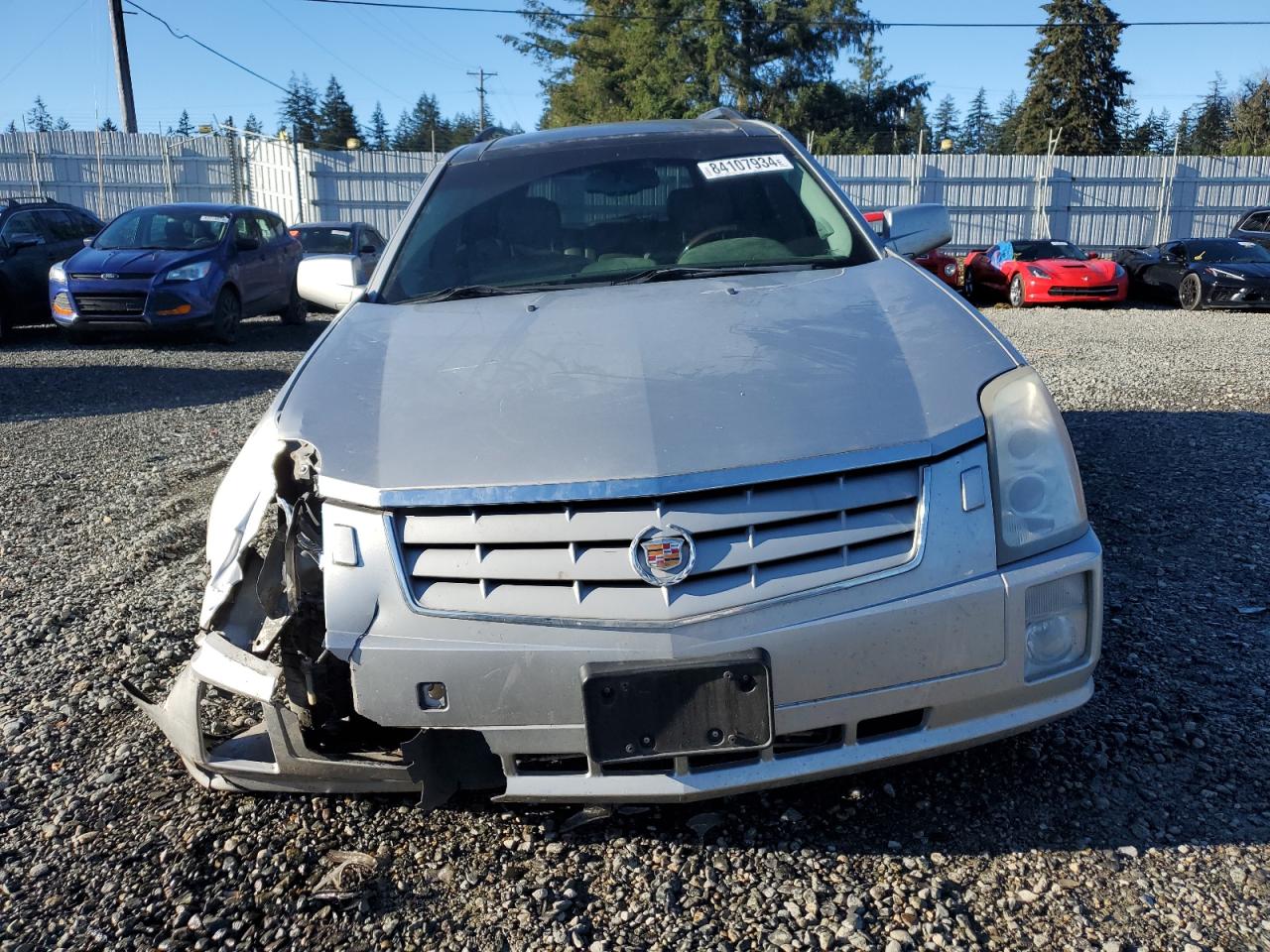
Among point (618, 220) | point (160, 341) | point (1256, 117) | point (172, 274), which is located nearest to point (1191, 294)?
point (172, 274)

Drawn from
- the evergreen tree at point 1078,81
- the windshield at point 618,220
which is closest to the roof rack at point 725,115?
the windshield at point 618,220

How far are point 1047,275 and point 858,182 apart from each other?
9.26 m

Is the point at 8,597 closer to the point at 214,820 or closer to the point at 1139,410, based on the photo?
the point at 214,820

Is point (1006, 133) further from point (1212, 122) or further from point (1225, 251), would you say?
point (1225, 251)

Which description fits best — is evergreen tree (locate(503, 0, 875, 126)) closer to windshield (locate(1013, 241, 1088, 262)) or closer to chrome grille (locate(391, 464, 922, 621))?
windshield (locate(1013, 241, 1088, 262))

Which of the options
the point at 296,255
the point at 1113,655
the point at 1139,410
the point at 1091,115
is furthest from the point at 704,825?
the point at 1091,115

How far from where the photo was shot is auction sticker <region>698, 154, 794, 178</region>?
12.1 ft

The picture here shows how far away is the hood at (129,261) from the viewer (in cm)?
1114

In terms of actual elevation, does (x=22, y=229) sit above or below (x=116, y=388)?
above

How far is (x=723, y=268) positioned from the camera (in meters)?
3.25

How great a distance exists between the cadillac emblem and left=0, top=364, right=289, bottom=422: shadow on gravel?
7.27 meters

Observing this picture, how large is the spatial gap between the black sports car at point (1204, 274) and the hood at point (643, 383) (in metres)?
15.2

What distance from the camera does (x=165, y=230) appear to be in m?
12.0

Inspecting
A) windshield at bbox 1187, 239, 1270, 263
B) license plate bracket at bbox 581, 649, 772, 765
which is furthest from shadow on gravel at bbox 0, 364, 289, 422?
windshield at bbox 1187, 239, 1270, 263
